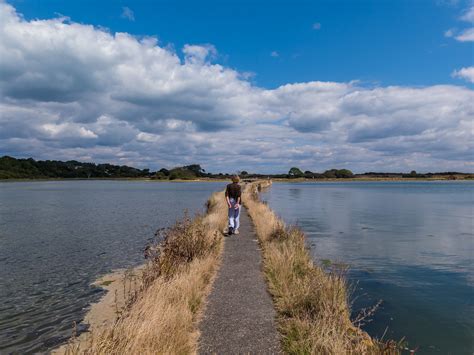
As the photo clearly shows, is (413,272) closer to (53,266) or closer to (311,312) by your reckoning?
(311,312)

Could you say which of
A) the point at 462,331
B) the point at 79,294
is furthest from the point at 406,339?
the point at 79,294

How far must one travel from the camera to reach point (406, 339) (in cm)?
809

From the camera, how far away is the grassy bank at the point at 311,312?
5.22 meters

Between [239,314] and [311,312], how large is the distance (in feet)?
4.33

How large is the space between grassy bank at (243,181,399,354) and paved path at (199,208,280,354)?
22 cm

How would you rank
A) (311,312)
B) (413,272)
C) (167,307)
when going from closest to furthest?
(167,307)
(311,312)
(413,272)

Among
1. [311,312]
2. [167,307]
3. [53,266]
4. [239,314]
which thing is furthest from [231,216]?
[167,307]

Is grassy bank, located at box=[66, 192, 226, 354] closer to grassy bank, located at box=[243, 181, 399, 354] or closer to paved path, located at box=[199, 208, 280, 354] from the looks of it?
paved path, located at box=[199, 208, 280, 354]

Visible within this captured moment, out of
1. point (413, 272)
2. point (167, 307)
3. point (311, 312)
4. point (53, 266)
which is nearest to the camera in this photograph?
point (167, 307)

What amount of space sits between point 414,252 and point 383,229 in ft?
22.9

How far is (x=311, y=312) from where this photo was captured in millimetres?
6781

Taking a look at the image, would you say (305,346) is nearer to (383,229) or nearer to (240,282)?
(240,282)

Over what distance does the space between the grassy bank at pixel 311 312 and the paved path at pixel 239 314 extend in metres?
0.22

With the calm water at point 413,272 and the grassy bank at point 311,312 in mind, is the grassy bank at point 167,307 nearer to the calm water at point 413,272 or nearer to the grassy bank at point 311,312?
the grassy bank at point 311,312
